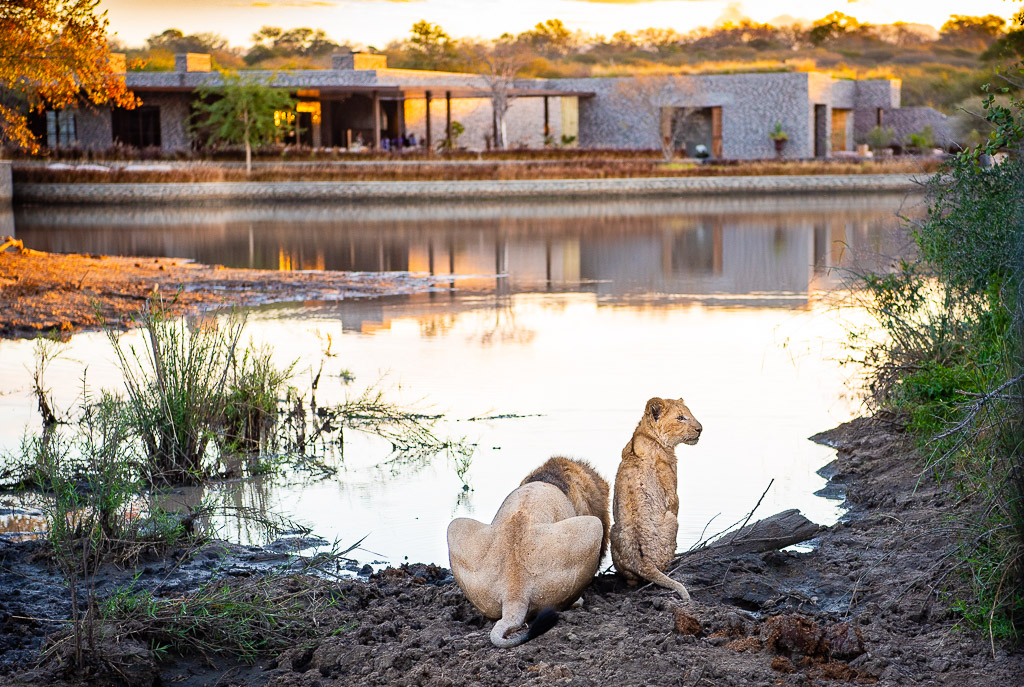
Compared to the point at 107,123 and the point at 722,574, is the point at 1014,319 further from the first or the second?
the point at 107,123

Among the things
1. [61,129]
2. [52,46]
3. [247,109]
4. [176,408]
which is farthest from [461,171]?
[176,408]

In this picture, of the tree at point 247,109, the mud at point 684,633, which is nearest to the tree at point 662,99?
the tree at point 247,109

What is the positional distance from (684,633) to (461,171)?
124ft

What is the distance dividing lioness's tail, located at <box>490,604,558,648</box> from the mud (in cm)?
5

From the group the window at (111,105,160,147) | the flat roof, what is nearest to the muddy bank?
the flat roof

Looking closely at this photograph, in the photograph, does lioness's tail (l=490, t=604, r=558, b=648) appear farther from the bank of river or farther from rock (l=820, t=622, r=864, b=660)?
the bank of river

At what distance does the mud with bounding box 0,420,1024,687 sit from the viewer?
371cm

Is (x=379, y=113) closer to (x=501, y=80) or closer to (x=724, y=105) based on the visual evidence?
(x=501, y=80)

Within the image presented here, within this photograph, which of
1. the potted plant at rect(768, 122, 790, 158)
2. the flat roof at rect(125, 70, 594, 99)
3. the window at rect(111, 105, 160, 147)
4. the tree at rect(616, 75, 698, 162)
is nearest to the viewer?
the flat roof at rect(125, 70, 594, 99)

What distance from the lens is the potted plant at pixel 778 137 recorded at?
5253cm

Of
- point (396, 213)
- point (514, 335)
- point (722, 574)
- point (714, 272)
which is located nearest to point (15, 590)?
point (722, 574)

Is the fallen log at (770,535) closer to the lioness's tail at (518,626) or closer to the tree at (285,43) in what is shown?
the lioness's tail at (518,626)

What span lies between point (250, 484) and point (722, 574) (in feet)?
11.2

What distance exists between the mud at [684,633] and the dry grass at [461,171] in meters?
35.4
